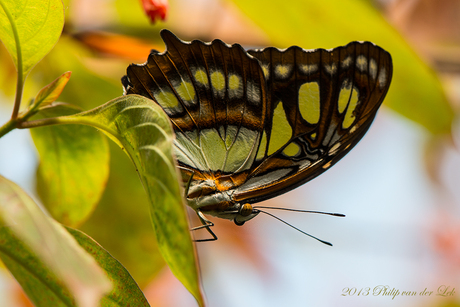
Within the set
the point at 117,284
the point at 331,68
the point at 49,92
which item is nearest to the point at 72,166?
the point at 49,92

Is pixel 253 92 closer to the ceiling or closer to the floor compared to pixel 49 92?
closer to the ceiling

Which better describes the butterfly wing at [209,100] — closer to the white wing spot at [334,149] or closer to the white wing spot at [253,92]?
the white wing spot at [253,92]

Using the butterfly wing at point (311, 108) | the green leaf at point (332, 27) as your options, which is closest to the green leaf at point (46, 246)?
the butterfly wing at point (311, 108)

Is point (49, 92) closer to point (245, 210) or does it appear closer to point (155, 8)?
point (155, 8)

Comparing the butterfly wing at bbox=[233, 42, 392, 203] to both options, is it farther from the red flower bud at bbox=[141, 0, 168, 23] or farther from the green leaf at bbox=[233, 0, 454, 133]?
the green leaf at bbox=[233, 0, 454, 133]

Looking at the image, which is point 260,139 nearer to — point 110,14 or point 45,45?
point 45,45

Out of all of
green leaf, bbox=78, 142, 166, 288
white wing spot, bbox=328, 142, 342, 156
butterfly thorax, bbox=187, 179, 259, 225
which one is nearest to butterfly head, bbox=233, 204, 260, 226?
butterfly thorax, bbox=187, 179, 259, 225
